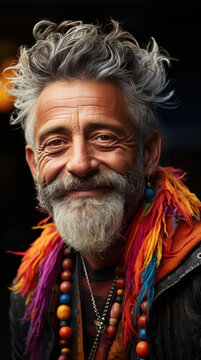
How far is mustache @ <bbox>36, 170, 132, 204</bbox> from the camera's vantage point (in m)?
1.96

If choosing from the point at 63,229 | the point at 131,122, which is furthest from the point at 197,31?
the point at 63,229

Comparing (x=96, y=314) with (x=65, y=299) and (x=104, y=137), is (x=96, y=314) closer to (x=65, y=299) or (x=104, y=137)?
(x=65, y=299)

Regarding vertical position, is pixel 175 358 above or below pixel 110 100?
below

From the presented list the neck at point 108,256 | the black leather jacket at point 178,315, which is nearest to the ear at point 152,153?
the neck at point 108,256

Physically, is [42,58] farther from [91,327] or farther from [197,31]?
[197,31]

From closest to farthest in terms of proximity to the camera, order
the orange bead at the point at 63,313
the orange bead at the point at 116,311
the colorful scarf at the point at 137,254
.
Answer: the colorful scarf at the point at 137,254, the orange bead at the point at 116,311, the orange bead at the point at 63,313

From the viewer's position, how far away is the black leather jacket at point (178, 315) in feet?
5.92

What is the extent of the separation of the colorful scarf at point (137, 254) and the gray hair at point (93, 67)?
1.07ft

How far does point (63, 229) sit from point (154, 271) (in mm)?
457

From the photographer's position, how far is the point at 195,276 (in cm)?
185

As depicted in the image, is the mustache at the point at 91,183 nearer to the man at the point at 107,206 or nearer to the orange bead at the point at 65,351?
the man at the point at 107,206

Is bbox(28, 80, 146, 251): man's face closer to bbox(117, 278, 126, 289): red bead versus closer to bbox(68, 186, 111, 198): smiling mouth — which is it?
bbox(68, 186, 111, 198): smiling mouth

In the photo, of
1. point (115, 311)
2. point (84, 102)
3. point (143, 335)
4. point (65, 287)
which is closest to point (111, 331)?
point (115, 311)

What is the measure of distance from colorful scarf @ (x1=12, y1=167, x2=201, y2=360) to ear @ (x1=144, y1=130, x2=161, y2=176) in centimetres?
6
